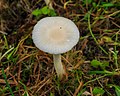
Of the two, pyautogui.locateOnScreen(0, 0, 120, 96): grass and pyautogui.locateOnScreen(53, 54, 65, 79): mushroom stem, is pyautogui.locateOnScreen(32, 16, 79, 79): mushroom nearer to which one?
pyautogui.locateOnScreen(53, 54, 65, 79): mushroom stem

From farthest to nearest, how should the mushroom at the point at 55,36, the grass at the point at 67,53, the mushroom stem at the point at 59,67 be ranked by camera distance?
the grass at the point at 67,53 → the mushroom stem at the point at 59,67 → the mushroom at the point at 55,36

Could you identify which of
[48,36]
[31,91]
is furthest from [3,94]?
[48,36]

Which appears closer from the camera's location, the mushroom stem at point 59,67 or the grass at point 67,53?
the mushroom stem at point 59,67

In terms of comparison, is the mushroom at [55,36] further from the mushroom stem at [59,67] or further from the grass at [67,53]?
the grass at [67,53]

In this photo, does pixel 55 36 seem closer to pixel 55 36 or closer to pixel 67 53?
pixel 55 36

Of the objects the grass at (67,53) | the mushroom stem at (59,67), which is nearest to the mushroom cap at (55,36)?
the mushroom stem at (59,67)

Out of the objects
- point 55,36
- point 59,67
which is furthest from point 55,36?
point 59,67

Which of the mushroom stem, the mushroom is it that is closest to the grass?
the mushroom stem
